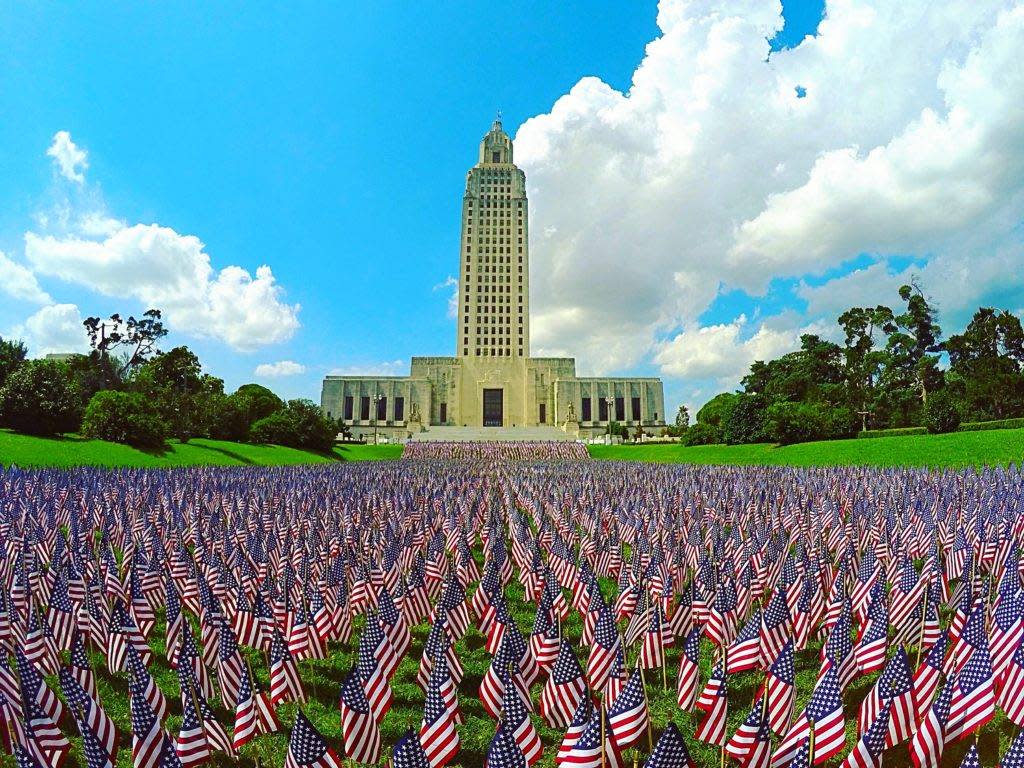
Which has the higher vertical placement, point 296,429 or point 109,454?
point 296,429

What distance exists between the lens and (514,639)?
14.2 ft

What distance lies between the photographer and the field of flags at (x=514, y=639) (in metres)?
3.31

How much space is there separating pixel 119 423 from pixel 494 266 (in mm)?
69887

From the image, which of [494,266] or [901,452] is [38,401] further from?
[494,266]

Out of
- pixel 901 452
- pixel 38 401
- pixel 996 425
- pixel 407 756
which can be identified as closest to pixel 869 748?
pixel 407 756

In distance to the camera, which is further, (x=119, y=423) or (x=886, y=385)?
(x=886, y=385)

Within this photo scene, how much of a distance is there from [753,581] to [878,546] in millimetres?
Result: 2881

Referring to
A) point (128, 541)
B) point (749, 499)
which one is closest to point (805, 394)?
point (749, 499)

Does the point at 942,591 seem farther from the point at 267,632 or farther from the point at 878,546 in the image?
the point at 267,632

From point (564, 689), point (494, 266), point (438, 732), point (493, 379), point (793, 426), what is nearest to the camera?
point (438, 732)

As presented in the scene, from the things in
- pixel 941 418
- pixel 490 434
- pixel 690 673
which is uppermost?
pixel 490 434

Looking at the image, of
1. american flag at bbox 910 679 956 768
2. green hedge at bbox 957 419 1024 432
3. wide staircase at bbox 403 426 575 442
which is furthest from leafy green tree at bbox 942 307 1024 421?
american flag at bbox 910 679 956 768

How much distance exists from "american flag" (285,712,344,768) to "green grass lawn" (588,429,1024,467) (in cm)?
2012

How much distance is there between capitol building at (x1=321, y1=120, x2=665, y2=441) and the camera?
8512cm
